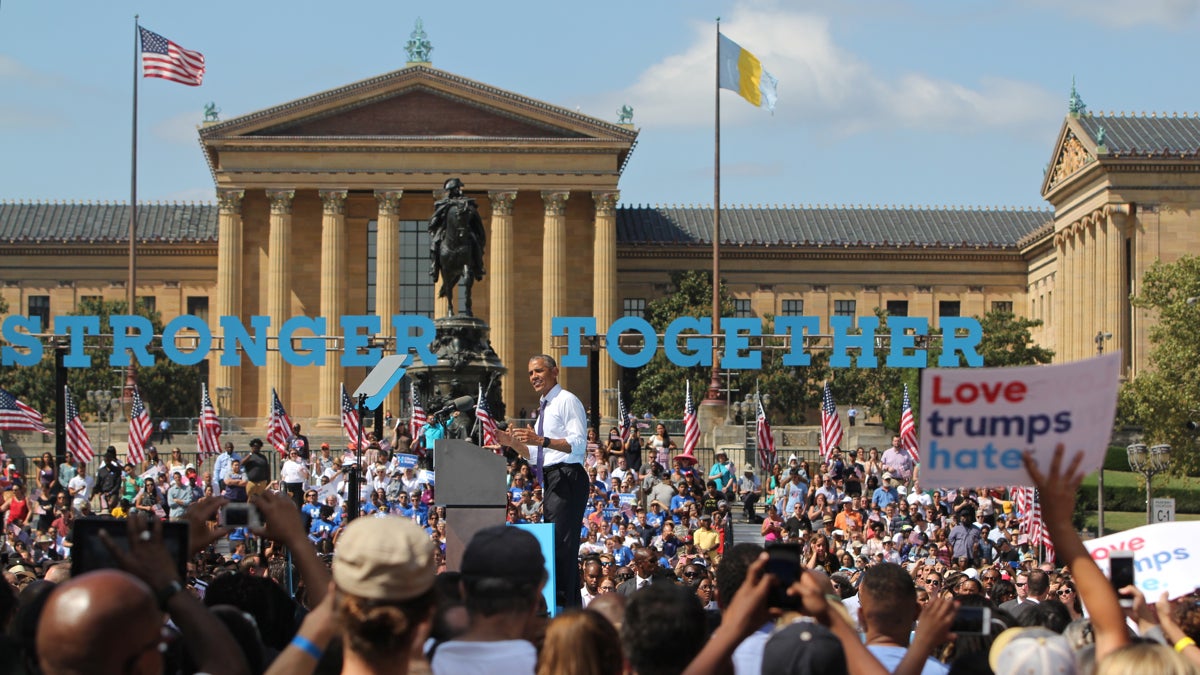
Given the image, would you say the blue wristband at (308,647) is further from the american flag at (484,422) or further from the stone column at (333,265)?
the stone column at (333,265)

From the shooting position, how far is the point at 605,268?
72875mm

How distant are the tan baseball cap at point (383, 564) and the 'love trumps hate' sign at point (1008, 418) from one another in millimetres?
2129

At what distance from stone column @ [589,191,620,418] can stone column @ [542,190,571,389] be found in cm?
139

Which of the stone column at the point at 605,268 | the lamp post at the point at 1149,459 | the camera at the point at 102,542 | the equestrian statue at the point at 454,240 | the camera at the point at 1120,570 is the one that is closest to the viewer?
the camera at the point at 102,542

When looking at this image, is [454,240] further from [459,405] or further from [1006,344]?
[1006,344]

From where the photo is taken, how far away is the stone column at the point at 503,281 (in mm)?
71812

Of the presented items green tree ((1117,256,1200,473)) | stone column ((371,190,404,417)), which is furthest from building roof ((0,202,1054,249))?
green tree ((1117,256,1200,473))

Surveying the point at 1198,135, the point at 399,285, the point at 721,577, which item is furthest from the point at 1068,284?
the point at 721,577

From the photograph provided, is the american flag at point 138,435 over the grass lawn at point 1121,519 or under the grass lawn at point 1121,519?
over

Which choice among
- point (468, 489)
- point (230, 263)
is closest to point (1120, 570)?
point (468, 489)

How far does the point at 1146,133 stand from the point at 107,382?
4395 cm

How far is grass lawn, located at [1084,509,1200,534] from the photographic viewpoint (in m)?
46.4

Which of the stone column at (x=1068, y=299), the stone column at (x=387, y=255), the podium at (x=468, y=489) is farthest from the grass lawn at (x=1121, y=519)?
the podium at (x=468, y=489)

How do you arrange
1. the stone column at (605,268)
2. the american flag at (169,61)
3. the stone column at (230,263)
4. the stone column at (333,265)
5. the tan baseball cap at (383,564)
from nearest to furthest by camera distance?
the tan baseball cap at (383,564) < the american flag at (169,61) < the stone column at (333,265) < the stone column at (230,263) < the stone column at (605,268)
